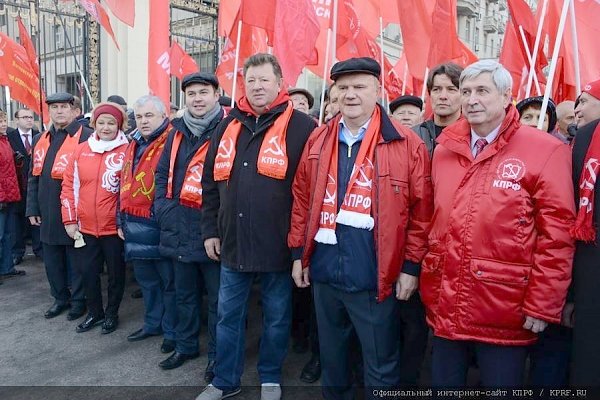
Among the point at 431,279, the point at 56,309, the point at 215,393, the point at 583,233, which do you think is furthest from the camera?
the point at 56,309

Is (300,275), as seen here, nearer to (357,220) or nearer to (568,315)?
(357,220)

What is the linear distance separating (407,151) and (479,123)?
413mm

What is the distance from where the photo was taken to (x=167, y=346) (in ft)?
13.5

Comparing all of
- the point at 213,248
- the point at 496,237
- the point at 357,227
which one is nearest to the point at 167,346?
the point at 213,248

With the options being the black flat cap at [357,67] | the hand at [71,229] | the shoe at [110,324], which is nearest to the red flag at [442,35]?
the black flat cap at [357,67]

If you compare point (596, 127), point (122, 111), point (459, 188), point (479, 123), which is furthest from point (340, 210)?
point (122, 111)

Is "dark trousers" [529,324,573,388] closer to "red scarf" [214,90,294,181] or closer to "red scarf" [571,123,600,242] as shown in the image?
"red scarf" [571,123,600,242]

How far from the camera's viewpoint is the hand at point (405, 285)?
2.67m

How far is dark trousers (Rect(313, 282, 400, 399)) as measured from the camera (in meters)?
2.73

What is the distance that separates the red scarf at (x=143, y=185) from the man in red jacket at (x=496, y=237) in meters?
2.42

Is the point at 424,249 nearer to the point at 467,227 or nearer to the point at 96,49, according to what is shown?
the point at 467,227

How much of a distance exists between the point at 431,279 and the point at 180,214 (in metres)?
1.94

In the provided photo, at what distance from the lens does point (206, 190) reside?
11.1ft

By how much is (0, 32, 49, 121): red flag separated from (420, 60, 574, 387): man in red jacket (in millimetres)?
6142
